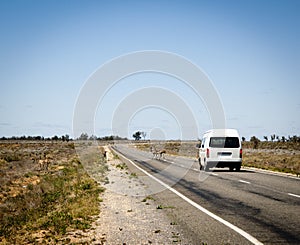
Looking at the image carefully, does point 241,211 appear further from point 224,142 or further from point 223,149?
point 224,142

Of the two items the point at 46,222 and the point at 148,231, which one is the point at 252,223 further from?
the point at 46,222

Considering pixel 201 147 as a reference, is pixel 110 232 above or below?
below

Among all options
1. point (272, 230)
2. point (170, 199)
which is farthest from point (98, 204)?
point (272, 230)

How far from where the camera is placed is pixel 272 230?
770 centimetres

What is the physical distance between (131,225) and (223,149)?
51.2 feet

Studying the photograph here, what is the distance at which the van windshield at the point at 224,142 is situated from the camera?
23500 mm

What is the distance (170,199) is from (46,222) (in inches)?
194

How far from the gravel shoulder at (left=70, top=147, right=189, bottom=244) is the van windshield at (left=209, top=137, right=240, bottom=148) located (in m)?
11.1

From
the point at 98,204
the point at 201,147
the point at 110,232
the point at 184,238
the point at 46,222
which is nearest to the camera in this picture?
the point at 184,238

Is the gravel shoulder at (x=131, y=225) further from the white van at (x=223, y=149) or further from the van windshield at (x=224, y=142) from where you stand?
the van windshield at (x=224, y=142)

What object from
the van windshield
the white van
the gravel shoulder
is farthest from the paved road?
the van windshield

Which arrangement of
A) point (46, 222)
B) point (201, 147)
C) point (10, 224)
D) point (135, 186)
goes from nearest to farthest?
point (46, 222) → point (10, 224) → point (135, 186) → point (201, 147)

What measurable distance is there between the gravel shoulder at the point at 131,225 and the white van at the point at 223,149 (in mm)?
10935

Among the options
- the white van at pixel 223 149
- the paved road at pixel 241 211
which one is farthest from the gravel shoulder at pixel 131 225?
the white van at pixel 223 149
